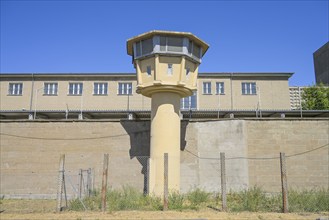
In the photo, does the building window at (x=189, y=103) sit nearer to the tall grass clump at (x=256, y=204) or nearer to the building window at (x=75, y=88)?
the building window at (x=75, y=88)

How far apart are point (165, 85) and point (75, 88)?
74.2ft

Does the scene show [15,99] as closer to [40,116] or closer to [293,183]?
[40,116]

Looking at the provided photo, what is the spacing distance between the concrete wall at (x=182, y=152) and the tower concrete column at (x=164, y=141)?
6.34 ft

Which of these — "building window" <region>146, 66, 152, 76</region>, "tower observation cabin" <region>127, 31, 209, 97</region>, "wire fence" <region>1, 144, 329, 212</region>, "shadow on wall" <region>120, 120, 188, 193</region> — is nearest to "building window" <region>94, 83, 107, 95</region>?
"shadow on wall" <region>120, 120, 188, 193</region>

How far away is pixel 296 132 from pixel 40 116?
19591 mm

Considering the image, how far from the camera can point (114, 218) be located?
10.6m

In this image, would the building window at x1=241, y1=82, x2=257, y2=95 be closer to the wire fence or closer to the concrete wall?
the concrete wall

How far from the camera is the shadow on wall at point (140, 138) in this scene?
1827 centimetres

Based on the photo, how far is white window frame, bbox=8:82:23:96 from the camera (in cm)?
3647

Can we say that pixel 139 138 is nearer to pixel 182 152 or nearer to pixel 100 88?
pixel 182 152

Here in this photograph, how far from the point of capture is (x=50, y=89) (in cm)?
3653

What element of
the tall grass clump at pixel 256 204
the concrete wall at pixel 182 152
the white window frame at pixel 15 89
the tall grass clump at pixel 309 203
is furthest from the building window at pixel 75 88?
the tall grass clump at pixel 309 203

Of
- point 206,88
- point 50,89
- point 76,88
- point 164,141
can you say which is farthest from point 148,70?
point 50,89

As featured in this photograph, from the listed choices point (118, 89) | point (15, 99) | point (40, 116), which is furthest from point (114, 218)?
point (15, 99)
